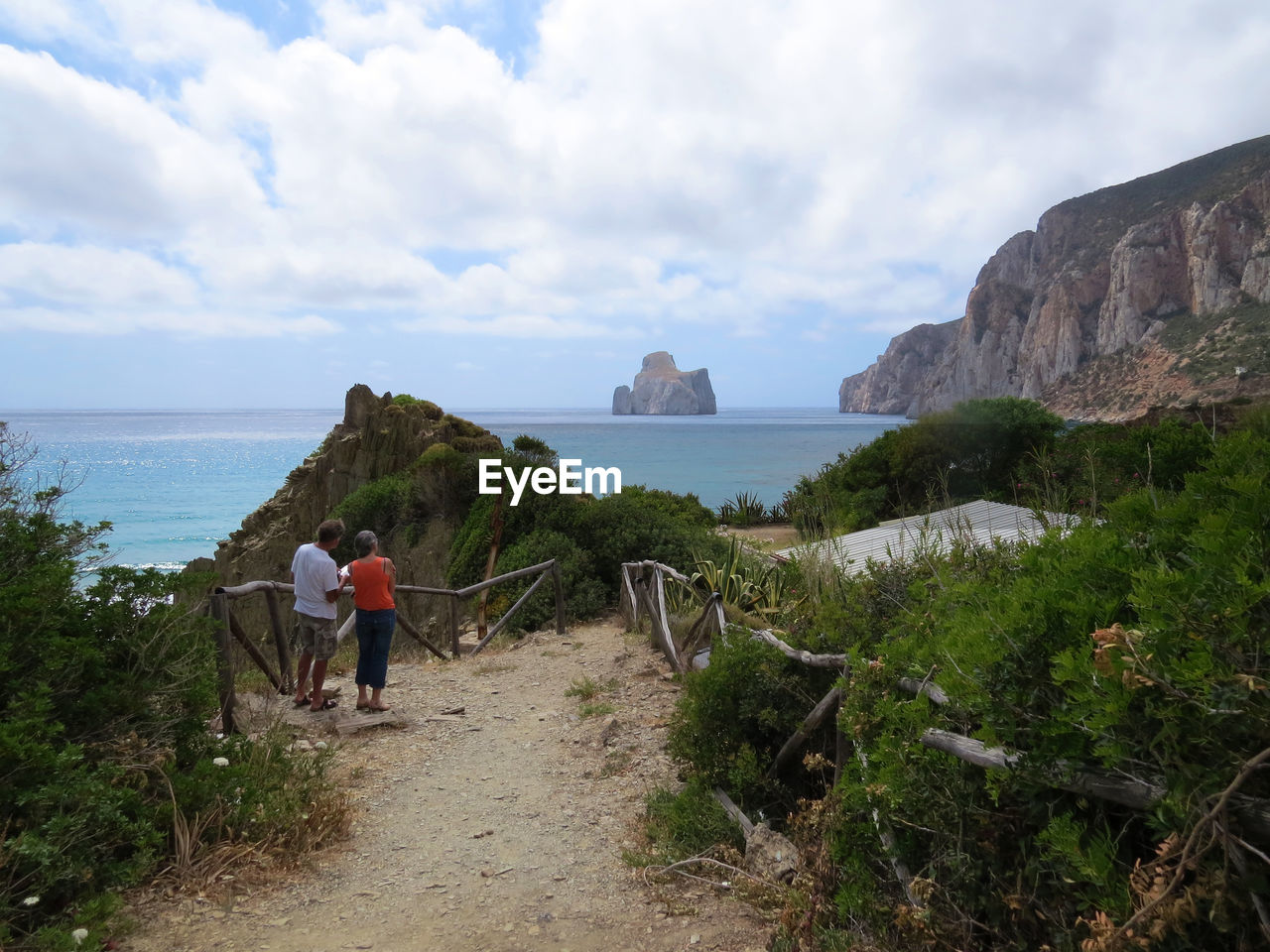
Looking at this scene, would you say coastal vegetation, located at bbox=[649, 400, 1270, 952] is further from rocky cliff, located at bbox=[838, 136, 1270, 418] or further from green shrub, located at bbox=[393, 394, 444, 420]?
rocky cliff, located at bbox=[838, 136, 1270, 418]

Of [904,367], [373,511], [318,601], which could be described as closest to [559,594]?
[318,601]

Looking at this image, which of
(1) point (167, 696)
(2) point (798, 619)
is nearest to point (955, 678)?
(2) point (798, 619)

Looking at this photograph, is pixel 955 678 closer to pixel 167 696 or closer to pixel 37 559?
pixel 167 696

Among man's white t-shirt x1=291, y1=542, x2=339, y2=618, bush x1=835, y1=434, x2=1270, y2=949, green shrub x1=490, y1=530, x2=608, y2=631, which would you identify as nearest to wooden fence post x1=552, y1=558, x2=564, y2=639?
green shrub x1=490, y1=530, x2=608, y2=631

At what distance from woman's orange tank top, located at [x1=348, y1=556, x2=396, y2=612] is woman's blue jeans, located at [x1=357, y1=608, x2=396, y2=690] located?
78mm

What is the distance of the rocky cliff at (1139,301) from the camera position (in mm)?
50469

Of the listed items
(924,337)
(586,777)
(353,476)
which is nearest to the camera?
(586,777)

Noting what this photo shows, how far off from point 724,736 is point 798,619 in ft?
3.11

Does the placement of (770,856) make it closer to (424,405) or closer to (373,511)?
(373,511)

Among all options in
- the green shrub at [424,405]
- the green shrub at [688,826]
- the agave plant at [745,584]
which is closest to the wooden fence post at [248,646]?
the green shrub at [688,826]

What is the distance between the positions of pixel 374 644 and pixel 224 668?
1506mm

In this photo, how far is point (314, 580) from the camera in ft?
20.0

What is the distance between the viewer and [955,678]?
2.14 m

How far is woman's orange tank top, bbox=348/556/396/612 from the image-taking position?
6379mm
